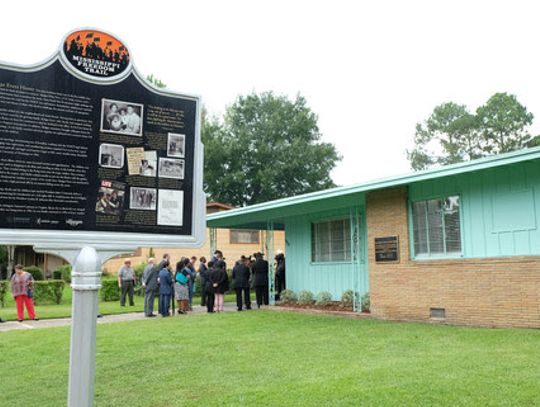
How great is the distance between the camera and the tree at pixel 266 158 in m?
45.3

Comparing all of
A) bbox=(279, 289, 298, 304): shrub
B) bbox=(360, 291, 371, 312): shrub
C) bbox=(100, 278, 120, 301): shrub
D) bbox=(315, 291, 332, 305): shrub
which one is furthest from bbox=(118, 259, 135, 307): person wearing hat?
bbox=(360, 291, 371, 312): shrub

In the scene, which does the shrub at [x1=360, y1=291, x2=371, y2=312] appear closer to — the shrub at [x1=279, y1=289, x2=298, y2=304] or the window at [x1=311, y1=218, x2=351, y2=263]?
the window at [x1=311, y1=218, x2=351, y2=263]

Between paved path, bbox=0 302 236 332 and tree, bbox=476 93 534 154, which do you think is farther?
tree, bbox=476 93 534 154

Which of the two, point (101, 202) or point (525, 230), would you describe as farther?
point (525, 230)

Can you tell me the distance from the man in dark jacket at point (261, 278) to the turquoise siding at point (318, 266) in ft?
4.28

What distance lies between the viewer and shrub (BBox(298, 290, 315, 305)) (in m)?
17.6

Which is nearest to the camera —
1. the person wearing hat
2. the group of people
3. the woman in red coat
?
the woman in red coat

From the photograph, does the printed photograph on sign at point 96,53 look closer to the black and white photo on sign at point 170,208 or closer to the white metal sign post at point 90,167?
the white metal sign post at point 90,167

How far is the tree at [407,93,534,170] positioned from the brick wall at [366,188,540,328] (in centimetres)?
3895

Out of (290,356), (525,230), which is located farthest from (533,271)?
(290,356)

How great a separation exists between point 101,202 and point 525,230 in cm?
965

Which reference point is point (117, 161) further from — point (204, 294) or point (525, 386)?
point (204, 294)

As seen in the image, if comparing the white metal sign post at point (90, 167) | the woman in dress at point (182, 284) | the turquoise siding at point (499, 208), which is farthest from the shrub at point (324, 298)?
the white metal sign post at point (90, 167)

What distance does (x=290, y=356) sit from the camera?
329 inches
